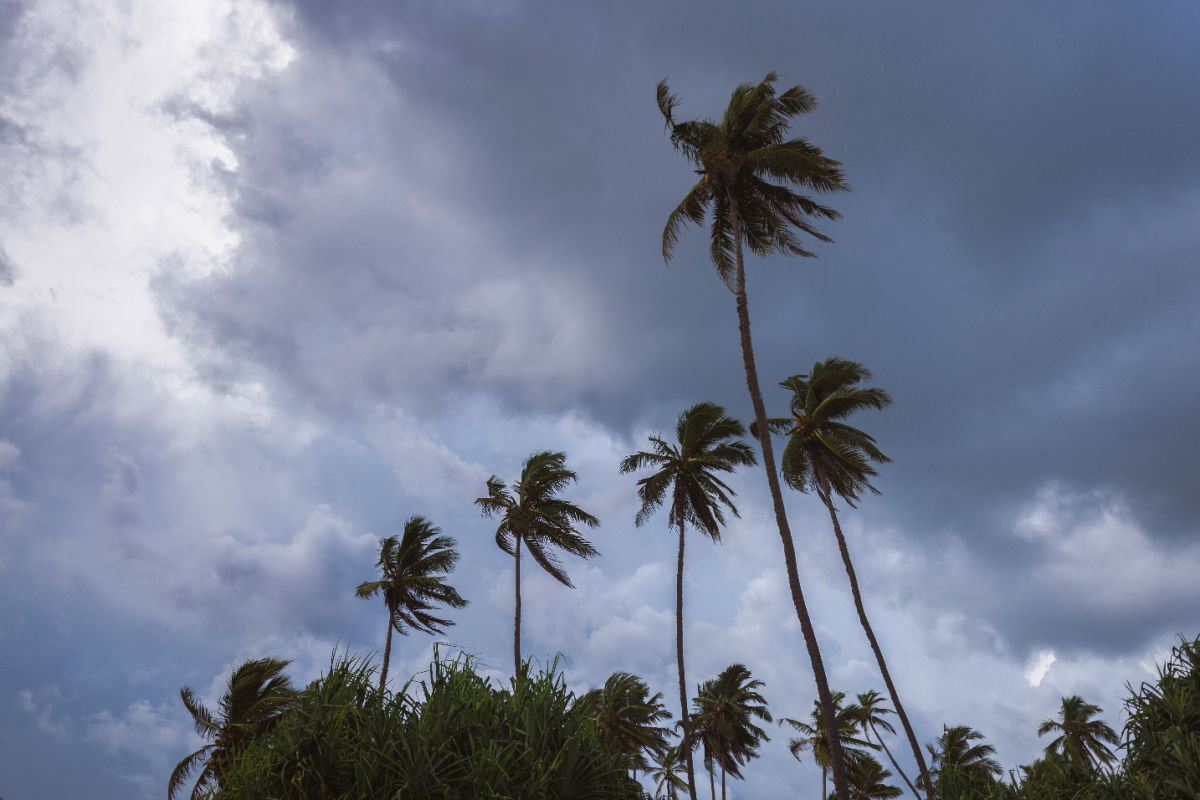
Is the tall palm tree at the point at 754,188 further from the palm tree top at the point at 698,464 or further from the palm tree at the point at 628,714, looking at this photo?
the palm tree at the point at 628,714

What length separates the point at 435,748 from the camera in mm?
8438

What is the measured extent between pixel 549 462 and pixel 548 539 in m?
3.46

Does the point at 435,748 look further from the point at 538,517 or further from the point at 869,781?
the point at 869,781

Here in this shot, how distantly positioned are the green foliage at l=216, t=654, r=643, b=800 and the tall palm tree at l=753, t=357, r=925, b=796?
762 inches

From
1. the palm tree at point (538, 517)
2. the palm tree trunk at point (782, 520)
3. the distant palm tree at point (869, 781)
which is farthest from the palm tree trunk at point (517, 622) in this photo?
the distant palm tree at point (869, 781)

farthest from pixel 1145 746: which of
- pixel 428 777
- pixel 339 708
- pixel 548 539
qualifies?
pixel 548 539

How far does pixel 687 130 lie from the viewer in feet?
67.8

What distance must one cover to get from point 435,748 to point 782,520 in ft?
39.4

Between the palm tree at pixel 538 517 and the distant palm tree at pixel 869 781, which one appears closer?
the palm tree at pixel 538 517

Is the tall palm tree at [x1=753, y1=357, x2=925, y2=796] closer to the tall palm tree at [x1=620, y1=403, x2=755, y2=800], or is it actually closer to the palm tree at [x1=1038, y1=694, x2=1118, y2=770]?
the tall palm tree at [x1=620, y1=403, x2=755, y2=800]

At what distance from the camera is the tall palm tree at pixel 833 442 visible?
1072 inches

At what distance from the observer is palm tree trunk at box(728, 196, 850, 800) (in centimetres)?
1595

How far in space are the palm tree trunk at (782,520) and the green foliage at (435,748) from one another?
8286mm

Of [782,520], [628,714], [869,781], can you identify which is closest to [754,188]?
[782,520]
